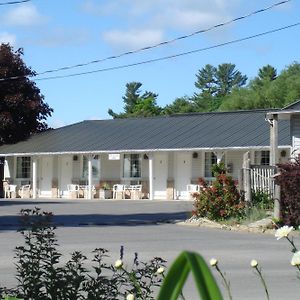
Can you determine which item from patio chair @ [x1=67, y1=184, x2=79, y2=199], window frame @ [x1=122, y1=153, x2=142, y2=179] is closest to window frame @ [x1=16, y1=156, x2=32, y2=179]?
patio chair @ [x1=67, y1=184, x2=79, y2=199]

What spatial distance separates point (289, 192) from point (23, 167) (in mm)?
28313

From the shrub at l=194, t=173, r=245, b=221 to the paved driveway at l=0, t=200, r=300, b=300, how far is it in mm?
1112

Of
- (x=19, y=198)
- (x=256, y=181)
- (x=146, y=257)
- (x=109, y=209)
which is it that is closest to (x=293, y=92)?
(x=19, y=198)

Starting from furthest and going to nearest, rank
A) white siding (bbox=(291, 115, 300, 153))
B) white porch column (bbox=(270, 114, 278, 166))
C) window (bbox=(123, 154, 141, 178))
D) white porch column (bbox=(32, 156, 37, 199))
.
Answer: white porch column (bbox=(32, 156, 37, 199)) → window (bbox=(123, 154, 141, 178)) → white siding (bbox=(291, 115, 300, 153)) → white porch column (bbox=(270, 114, 278, 166))

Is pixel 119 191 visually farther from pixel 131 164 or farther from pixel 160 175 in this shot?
pixel 160 175

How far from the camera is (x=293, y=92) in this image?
225ft

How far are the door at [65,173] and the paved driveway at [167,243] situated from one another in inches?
574

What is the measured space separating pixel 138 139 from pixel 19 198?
25.2ft

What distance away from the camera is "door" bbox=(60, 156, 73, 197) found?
146 ft

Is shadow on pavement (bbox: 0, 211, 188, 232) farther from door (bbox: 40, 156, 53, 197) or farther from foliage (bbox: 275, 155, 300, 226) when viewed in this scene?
door (bbox: 40, 156, 53, 197)

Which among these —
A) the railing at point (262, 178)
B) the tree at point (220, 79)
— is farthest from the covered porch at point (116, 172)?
the tree at point (220, 79)

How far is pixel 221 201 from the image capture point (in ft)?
77.2

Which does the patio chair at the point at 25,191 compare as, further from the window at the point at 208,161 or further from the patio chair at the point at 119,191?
the window at the point at 208,161

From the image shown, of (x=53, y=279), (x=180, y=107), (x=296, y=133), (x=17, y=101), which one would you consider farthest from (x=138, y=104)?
(x=53, y=279)
